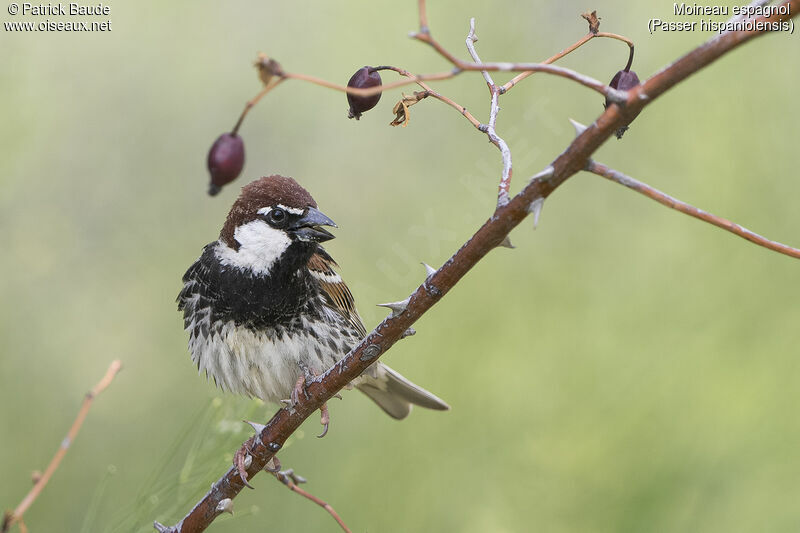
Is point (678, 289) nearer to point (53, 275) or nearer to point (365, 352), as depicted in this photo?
point (365, 352)

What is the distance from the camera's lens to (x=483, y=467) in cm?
202

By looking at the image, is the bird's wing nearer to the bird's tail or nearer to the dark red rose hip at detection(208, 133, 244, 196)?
the bird's tail

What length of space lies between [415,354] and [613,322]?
50 centimetres

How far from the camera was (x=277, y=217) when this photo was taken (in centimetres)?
A: 180

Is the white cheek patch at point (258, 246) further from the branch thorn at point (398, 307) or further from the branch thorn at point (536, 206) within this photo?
the branch thorn at point (536, 206)

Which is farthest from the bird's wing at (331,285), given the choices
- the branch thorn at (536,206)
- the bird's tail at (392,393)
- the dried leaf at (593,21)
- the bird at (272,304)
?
the branch thorn at (536,206)

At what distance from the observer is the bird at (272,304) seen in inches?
71.1

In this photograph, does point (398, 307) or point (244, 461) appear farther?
point (244, 461)

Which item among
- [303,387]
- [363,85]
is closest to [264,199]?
[303,387]

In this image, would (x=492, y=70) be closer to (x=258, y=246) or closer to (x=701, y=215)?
(x=701, y=215)

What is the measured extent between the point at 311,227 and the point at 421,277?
Answer: 67 centimetres

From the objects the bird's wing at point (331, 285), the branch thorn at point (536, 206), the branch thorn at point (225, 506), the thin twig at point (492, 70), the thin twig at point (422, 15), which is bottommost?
the branch thorn at point (225, 506)

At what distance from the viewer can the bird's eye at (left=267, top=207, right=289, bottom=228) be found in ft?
5.87

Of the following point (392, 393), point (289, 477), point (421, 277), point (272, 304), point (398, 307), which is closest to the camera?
point (398, 307)
